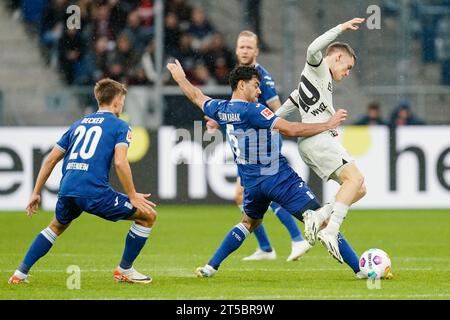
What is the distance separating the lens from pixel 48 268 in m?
10.2

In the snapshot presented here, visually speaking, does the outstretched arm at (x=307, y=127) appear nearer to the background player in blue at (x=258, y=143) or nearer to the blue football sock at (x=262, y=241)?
the background player in blue at (x=258, y=143)

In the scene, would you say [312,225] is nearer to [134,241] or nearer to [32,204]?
[134,241]

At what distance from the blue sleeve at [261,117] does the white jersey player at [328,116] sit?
2.34ft

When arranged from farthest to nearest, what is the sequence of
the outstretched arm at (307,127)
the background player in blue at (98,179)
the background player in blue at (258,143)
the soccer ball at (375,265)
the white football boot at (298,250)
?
1. the white football boot at (298,250)
2. the soccer ball at (375,265)
3. the background player in blue at (258,143)
4. the outstretched arm at (307,127)
5. the background player in blue at (98,179)

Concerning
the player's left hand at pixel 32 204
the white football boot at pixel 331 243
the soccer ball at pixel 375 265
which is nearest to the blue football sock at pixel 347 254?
the soccer ball at pixel 375 265

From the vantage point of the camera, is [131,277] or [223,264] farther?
[223,264]

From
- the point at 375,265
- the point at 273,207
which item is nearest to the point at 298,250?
the point at 273,207

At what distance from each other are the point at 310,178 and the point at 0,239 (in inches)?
217

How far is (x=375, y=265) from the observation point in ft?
30.0

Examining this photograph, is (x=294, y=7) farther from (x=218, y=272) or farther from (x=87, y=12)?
(x=218, y=272)

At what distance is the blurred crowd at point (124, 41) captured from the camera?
18.7 m

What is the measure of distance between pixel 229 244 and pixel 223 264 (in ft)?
4.22

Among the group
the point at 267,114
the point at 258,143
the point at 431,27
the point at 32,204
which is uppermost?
the point at 431,27

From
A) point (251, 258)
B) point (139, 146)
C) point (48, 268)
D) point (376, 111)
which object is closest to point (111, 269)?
point (48, 268)
